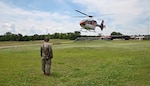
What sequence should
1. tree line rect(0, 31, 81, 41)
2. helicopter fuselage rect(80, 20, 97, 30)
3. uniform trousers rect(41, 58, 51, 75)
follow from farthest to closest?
tree line rect(0, 31, 81, 41), helicopter fuselage rect(80, 20, 97, 30), uniform trousers rect(41, 58, 51, 75)

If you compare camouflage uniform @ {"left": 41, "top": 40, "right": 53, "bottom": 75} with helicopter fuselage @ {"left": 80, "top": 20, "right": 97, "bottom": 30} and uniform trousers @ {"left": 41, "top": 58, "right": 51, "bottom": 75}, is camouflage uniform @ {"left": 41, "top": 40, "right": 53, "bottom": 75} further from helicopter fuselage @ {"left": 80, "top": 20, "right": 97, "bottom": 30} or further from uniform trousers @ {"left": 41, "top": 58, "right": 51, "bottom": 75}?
helicopter fuselage @ {"left": 80, "top": 20, "right": 97, "bottom": 30}

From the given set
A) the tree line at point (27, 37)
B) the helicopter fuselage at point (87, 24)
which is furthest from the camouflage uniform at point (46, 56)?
the tree line at point (27, 37)

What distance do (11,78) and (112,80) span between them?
5.08 metres

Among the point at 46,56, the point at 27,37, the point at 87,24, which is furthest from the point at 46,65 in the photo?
the point at 27,37

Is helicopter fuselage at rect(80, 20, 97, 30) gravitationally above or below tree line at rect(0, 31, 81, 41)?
above

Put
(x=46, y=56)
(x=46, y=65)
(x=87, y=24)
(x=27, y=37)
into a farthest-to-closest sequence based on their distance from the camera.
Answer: (x=27, y=37)
(x=87, y=24)
(x=46, y=65)
(x=46, y=56)

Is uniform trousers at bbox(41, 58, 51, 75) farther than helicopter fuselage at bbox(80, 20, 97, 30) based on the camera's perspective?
No

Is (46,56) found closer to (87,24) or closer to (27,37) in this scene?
(87,24)

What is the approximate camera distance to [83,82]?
12.5m

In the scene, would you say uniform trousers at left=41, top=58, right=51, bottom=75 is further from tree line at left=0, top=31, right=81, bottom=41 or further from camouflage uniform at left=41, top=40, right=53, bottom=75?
tree line at left=0, top=31, right=81, bottom=41

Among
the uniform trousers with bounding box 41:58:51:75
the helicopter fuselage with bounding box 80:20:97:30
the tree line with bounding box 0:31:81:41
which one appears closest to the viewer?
the uniform trousers with bounding box 41:58:51:75

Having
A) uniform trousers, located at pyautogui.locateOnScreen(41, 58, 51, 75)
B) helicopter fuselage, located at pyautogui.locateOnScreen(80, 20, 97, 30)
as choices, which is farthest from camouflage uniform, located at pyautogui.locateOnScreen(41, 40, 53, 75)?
helicopter fuselage, located at pyautogui.locateOnScreen(80, 20, 97, 30)

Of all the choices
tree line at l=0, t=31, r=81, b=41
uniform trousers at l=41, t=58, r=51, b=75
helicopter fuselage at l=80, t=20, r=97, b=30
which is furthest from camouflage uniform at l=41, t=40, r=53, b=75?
tree line at l=0, t=31, r=81, b=41

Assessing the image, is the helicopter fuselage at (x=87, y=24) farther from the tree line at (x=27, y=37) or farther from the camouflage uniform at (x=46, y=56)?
the camouflage uniform at (x=46, y=56)
